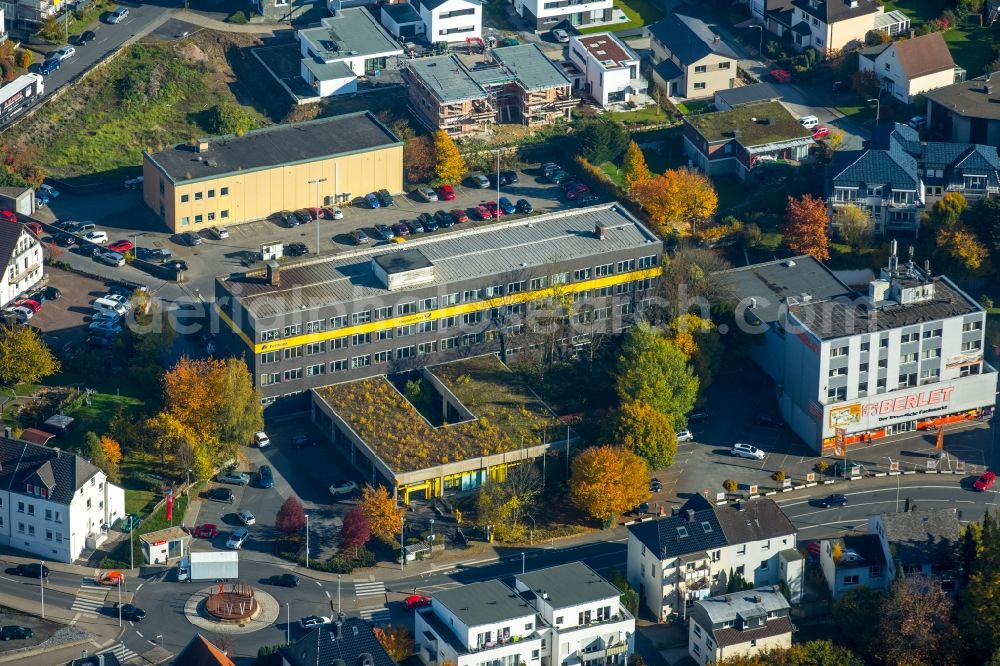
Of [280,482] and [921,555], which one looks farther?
[280,482]

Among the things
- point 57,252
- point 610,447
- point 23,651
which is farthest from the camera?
point 57,252

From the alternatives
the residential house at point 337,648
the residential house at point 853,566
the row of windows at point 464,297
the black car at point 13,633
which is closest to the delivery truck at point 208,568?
the black car at point 13,633

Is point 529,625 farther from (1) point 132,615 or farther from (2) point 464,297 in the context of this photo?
(2) point 464,297

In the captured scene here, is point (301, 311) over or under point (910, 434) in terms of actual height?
over

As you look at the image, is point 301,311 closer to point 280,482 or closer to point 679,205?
point 280,482

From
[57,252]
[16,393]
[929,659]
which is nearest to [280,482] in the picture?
[16,393]

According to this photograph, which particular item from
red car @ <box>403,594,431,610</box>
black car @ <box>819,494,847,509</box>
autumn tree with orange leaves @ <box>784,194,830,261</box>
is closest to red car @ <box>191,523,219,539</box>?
red car @ <box>403,594,431,610</box>

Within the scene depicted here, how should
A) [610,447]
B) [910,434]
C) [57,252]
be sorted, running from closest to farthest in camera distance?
[610,447]
[910,434]
[57,252]
